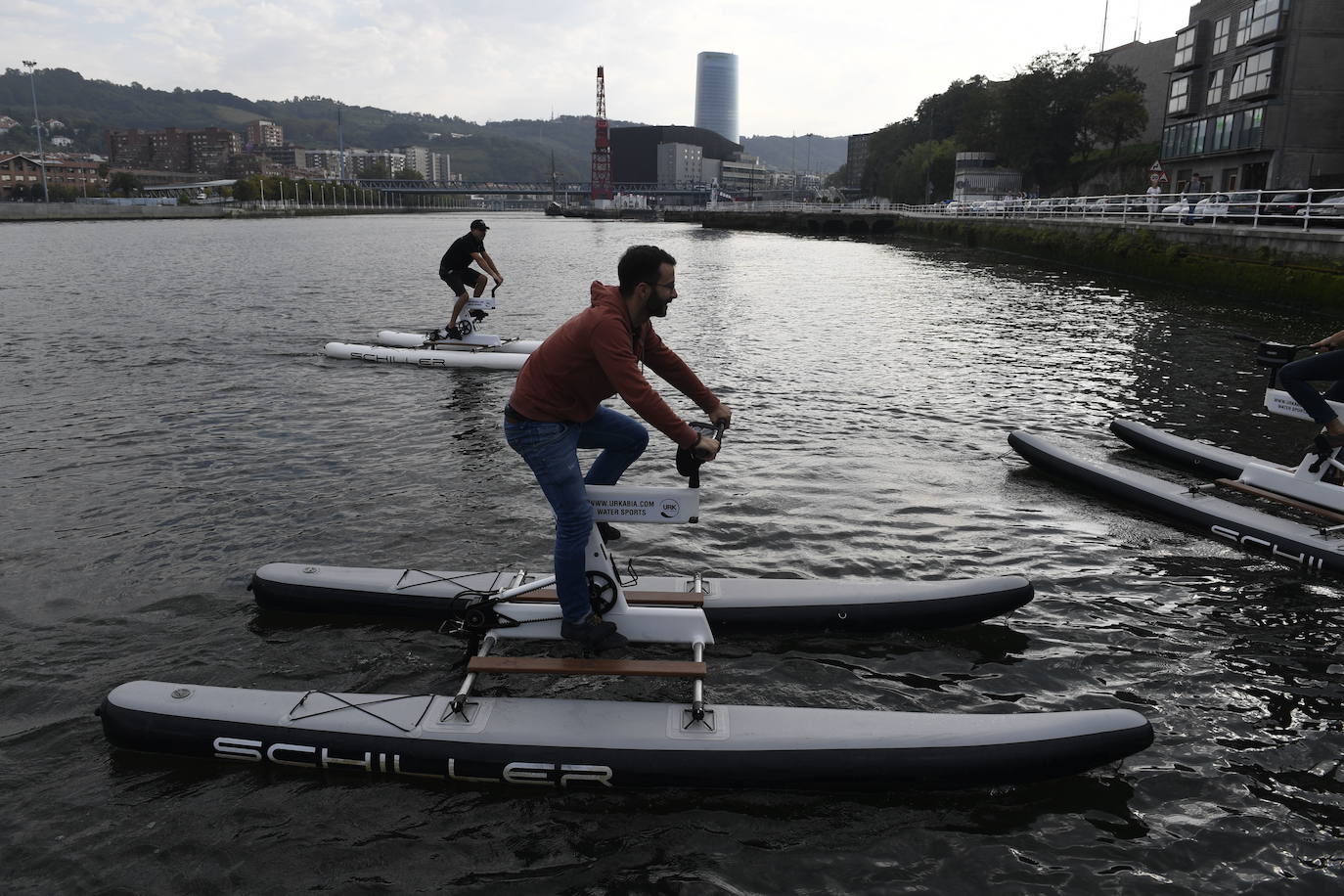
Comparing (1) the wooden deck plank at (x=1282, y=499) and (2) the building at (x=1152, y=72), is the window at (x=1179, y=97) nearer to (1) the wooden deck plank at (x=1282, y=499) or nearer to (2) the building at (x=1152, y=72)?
(2) the building at (x=1152, y=72)

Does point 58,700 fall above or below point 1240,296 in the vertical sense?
below

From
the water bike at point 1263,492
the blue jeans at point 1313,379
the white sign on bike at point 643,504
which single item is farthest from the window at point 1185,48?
the white sign on bike at point 643,504

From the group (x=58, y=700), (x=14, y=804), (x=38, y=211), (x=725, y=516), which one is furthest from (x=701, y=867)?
(x=38, y=211)

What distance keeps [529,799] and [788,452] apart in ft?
26.2

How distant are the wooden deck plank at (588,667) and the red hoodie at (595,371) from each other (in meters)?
1.44

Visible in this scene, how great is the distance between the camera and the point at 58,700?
6.09 meters

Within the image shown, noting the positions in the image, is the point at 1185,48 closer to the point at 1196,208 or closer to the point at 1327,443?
the point at 1196,208

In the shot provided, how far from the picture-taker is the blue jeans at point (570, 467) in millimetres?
5469

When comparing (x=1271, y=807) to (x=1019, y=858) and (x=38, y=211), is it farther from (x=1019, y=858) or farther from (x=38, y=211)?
(x=38, y=211)

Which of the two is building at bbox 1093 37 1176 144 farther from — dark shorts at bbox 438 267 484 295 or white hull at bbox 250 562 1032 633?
white hull at bbox 250 562 1032 633

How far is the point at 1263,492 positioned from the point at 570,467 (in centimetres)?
807

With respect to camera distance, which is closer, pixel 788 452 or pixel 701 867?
pixel 701 867

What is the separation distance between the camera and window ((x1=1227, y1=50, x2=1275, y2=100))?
53.9 metres

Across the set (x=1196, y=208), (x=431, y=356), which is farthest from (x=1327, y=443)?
(x=1196, y=208)
